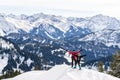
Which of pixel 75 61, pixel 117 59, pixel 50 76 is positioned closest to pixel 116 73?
pixel 117 59

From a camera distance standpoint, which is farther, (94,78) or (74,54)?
(74,54)

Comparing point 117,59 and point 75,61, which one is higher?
point 75,61

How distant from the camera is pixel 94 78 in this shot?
32.1 meters

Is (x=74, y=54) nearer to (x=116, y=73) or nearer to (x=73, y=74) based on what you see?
(x=73, y=74)

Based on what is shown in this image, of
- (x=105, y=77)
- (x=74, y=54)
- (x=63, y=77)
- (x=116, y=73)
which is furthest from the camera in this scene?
(x=116, y=73)

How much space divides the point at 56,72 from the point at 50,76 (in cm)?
108

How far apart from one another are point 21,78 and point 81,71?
5790 millimetres

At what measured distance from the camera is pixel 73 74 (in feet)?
104

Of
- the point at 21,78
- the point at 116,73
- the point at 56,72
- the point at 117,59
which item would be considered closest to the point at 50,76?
the point at 56,72

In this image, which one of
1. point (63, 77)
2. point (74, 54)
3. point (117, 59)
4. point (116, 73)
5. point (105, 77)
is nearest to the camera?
point (63, 77)

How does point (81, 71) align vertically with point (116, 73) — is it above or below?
above

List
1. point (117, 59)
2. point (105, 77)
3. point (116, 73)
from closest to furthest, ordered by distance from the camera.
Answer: point (105, 77), point (116, 73), point (117, 59)

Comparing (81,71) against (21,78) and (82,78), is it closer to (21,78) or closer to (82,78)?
(82,78)

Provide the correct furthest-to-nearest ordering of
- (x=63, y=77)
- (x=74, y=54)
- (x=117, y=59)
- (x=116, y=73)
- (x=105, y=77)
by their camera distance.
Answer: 1. (x=117, y=59)
2. (x=116, y=73)
3. (x=74, y=54)
4. (x=105, y=77)
5. (x=63, y=77)
